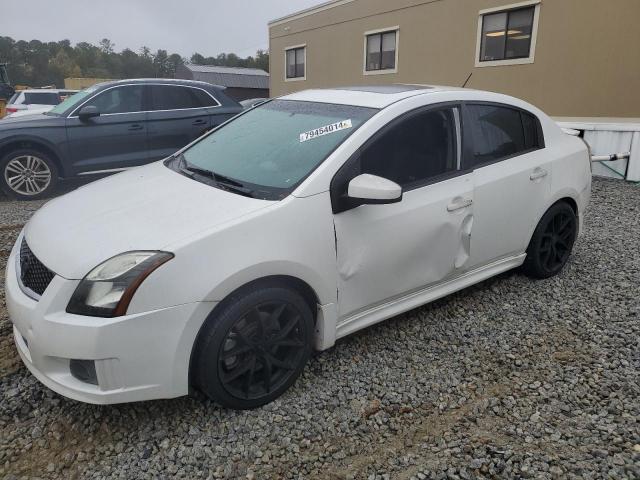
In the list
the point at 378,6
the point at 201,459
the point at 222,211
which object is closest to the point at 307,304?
the point at 222,211

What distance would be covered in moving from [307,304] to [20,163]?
591cm

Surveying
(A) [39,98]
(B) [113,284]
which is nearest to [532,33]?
(B) [113,284]

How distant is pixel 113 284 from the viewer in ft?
7.19

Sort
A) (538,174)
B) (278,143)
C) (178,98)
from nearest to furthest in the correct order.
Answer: (278,143) < (538,174) < (178,98)

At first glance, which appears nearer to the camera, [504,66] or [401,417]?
[401,417]

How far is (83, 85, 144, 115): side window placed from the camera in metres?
7.27

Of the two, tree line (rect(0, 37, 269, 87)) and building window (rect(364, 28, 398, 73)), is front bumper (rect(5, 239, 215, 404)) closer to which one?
building window (rect(364, 28, 398, 73))

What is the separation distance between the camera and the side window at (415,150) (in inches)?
116

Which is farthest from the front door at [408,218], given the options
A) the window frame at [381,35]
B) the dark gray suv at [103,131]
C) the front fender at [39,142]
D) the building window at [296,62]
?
the building window at [296,62]

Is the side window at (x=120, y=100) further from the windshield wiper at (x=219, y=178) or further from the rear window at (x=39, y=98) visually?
the rear window at (x=39, y=98)

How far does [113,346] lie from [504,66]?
12889 millimetres

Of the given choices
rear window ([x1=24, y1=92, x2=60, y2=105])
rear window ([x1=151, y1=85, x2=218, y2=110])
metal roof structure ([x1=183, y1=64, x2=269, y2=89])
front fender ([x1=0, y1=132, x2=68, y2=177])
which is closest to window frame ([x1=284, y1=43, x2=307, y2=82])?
rear window ([x1=24, y1=92, x2=60, y2=105])

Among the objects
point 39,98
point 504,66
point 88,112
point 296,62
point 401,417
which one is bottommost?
point 401,417

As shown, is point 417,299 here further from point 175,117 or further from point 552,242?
point 175,117
